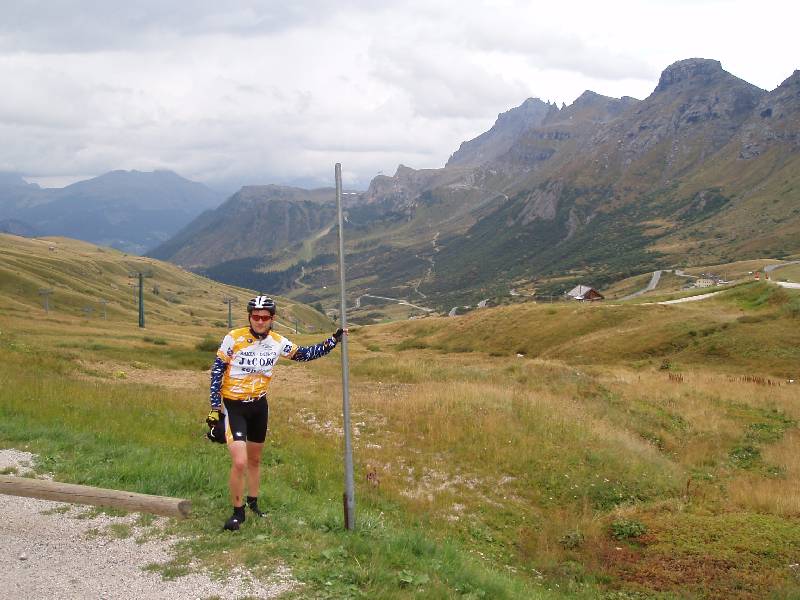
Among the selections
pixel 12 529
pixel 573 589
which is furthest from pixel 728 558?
pixel 12 529

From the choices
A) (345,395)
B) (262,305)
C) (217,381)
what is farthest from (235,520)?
(262,305)

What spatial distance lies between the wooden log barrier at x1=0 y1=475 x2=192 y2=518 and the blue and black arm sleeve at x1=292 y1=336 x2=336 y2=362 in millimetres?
2665

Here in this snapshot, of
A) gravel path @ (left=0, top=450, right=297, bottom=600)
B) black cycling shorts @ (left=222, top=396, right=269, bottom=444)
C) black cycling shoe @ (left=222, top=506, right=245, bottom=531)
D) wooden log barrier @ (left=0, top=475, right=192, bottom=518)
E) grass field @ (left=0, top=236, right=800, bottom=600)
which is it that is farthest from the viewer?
black cycling shorts @ (left=222, top=396, right=269, bottom=444)

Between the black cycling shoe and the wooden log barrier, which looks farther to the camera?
the wooden log barrier

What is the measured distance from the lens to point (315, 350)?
9.05 metres

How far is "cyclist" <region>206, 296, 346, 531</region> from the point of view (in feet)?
28.0

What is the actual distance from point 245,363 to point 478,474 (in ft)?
27.9

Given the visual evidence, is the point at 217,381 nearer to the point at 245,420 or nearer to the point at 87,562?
the point at 245,420

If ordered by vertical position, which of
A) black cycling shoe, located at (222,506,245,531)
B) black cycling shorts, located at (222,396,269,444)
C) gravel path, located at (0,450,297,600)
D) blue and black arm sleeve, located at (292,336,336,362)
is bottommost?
gravel path, located at (0,450,297,600)

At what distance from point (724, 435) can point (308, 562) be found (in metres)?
17.9

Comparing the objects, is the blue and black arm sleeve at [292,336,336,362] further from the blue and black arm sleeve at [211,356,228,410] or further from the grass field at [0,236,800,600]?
the grass field at [0,236,800,600]

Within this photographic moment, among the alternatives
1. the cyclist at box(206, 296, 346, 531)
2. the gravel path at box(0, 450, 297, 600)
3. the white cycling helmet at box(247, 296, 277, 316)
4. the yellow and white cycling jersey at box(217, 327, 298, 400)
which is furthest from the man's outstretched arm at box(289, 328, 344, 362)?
the gravel path at box(0, 450, 297, 600)

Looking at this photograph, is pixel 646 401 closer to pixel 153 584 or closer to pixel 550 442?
pixel 550 442

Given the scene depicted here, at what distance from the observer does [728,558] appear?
409 inches
